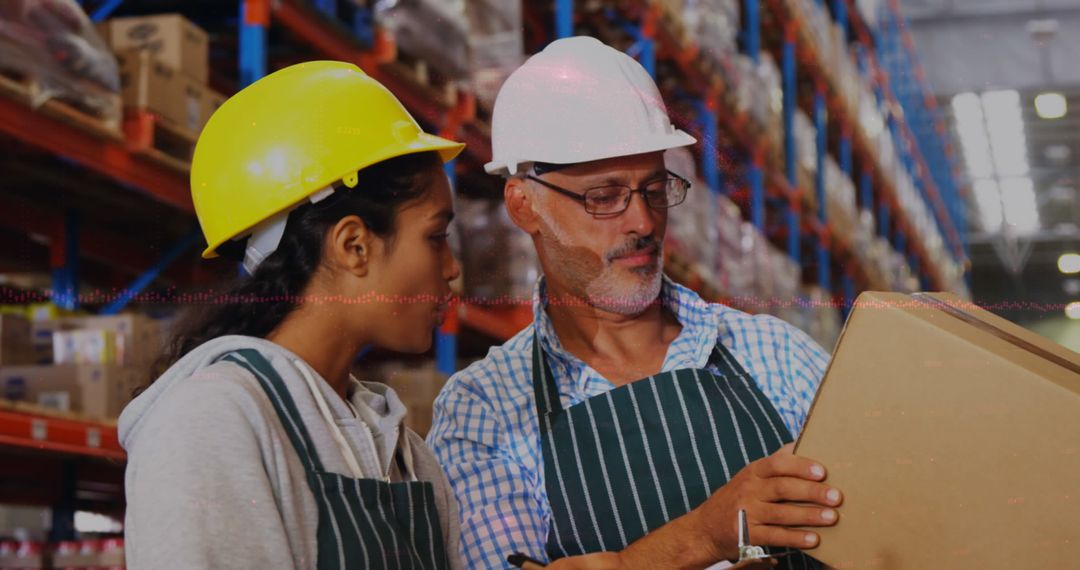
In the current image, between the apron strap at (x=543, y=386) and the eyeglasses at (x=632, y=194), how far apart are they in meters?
0.21

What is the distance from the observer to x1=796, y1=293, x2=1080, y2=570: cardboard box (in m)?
1.03

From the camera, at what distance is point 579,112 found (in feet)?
4.98

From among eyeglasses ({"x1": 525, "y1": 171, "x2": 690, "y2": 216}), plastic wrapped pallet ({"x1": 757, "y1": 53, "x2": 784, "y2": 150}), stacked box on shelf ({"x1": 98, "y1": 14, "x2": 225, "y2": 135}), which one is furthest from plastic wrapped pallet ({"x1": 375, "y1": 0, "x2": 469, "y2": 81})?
→ plastic wrapped pallet ({"x1": 757, "y1": 53, "x2": 784, "y2": 150})

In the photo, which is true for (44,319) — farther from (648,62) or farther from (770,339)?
(648,62)

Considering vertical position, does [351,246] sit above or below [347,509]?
above

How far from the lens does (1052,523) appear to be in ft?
3.40

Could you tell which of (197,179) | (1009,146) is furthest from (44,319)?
(1009,146)

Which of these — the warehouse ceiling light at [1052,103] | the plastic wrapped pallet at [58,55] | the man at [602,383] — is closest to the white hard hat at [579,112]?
the man at [602,383]

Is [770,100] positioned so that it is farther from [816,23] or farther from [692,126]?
[692,126]

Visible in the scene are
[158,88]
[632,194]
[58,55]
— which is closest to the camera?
[632,194]

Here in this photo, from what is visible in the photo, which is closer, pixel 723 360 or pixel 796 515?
pixel 796 515

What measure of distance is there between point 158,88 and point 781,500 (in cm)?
190

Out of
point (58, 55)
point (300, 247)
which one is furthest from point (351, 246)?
point (58, 55)

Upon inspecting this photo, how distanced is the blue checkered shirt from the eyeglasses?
179mm
